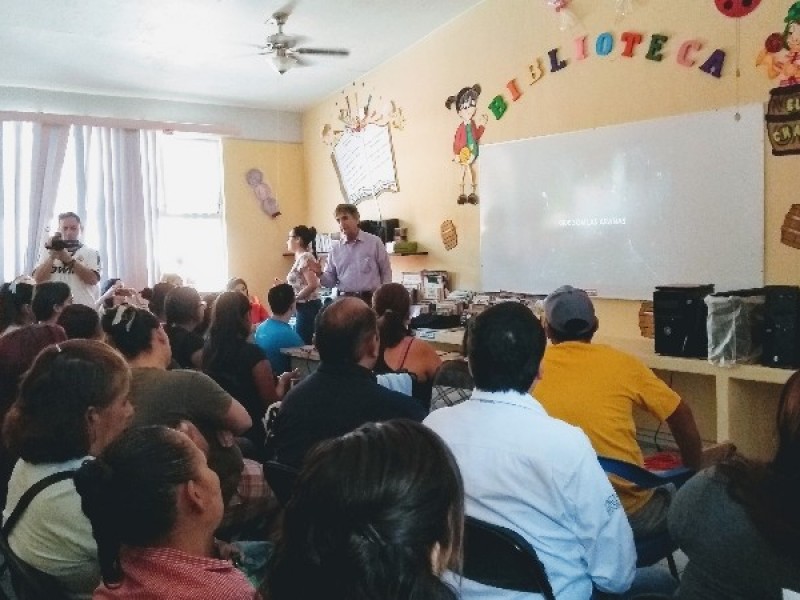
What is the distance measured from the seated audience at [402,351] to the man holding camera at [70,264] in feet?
10.8

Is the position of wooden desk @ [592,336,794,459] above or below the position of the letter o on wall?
below

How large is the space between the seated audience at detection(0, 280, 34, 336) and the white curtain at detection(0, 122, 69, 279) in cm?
260

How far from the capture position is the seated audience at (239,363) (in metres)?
3.10

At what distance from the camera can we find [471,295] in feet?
18.3

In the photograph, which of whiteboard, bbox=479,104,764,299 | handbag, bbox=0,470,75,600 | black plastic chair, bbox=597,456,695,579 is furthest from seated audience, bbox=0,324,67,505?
whiteboard, bbox=479,104,764,299

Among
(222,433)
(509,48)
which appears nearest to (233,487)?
(222,433)

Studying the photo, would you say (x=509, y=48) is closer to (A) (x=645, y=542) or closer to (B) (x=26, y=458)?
(A) (x=645, y=542)

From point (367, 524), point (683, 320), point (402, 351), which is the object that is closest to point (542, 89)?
point (683, 320)

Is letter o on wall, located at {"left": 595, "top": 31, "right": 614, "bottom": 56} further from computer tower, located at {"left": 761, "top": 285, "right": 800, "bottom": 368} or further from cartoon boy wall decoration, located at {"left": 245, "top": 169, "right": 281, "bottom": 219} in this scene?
cartoon boy wall decoration, located at {"left": 245, "top": 169, "right": 281, "bottom": 219}

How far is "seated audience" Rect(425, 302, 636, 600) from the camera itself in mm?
1488

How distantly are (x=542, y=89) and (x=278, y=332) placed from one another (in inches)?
96.9

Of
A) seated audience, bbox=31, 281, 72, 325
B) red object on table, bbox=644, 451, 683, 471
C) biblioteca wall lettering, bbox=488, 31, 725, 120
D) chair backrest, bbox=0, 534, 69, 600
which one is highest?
biblioteca wall lettering, bbox=488, 31, 725, 120

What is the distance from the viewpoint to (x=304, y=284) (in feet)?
20.2

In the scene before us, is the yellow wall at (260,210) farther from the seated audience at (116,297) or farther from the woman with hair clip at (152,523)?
the woman with hair clip at (152,523)
